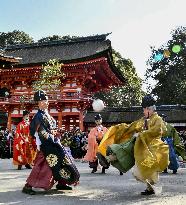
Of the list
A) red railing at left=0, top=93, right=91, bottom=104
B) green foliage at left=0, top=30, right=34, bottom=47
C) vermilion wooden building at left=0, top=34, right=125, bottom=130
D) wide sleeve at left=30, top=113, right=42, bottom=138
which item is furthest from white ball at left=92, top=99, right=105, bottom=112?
green foliage at left=0, top=30, right=34, bottom=47

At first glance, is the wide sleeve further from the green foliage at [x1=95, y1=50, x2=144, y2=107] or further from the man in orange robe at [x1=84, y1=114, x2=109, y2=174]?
the green foliage at [x1=95, y1=50, x2=144, y2=107]

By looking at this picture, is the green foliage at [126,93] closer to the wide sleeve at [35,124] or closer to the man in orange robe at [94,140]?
the man in orange robe at [94,140]

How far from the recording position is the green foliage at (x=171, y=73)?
41622 millimetres

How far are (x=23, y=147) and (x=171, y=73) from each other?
34.1 m

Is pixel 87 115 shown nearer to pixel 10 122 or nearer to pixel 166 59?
pixel 10 122

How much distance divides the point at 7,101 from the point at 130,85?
2005 centimetres

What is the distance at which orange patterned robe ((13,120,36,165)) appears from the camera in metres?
11.8

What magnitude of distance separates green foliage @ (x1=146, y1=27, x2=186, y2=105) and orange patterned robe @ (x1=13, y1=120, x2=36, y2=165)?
30285 millimetres

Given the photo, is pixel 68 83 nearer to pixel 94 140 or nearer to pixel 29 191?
pixel 94 140

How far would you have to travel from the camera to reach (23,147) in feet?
39.0

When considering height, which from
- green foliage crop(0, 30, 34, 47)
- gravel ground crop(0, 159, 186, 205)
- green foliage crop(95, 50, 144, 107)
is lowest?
gravel ground crop(0, 159, 186, 205)

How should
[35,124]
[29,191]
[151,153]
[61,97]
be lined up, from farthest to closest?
[61,97] < [35,124] < [29,191] < [151,153]

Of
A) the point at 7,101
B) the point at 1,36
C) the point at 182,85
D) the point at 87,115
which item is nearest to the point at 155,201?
the point at 7,101

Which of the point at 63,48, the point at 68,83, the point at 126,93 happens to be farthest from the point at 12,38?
the point at 68,83
